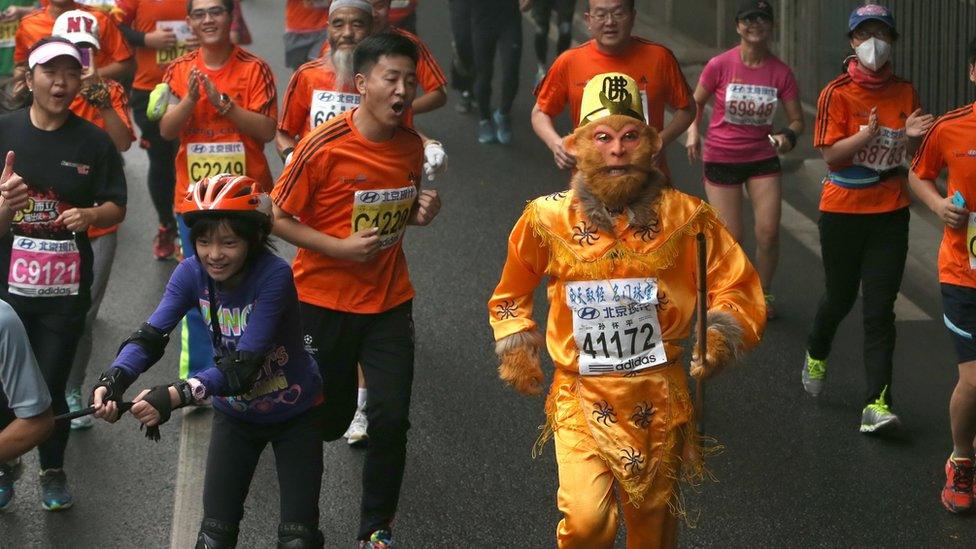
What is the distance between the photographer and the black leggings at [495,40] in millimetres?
13680

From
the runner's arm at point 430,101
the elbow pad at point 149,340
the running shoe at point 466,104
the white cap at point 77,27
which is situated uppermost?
the white cap at point 77,27

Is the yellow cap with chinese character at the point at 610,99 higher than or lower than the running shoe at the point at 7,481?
higher

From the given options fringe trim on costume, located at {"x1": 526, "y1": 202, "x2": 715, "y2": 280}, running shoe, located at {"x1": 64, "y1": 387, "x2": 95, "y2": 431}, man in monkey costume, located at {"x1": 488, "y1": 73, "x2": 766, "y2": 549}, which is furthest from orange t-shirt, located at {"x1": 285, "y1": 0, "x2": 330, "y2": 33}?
fringe trim on costume, located at {"x1": 526, "y1": 202, "x2": 715, "y2": 280}

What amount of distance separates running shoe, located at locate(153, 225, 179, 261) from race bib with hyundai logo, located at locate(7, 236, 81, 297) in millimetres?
3985

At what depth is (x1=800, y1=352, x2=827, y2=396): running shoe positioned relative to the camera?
8156 millimetres

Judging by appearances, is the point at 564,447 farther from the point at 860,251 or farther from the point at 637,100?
the point at 860,251

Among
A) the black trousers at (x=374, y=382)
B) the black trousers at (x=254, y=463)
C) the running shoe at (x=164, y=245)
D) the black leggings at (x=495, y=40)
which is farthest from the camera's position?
the black leggings at (x=495, y=40)

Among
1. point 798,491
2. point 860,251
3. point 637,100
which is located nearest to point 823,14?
point 860,251

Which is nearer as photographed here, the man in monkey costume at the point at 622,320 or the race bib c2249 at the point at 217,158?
the man in monkey costume at the point at 622,320

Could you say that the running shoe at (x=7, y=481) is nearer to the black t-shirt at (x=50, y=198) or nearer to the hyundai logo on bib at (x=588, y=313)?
the black t-shirt at (x=50, y=198)

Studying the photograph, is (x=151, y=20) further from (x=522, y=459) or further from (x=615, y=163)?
(x=615, y=163)

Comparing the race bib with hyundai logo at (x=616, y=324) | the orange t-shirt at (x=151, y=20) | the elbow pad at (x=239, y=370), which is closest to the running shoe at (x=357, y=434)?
the elbow pad at (x=239, y=370)

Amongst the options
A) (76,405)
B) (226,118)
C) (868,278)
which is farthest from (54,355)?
(868,278)

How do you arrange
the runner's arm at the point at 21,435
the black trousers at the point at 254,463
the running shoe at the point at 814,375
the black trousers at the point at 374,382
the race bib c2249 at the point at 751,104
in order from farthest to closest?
the race bib c2249 at the point at 751,104
the running shoe at the point at 814,375
the black trousers at the point at 374,382
the black trousers at the point at 254,463
the runner's arm at the point at 21,435
